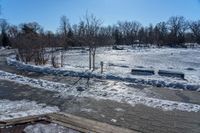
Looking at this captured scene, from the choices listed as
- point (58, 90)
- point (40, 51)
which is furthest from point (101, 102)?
point (40, 51)

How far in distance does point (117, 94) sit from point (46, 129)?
500 cm

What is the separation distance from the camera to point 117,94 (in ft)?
36.9

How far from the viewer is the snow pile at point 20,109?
821 centimetres

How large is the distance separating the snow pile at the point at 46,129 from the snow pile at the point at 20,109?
4.43 ft

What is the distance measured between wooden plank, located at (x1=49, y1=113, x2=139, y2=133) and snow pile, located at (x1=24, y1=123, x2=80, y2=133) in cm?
22

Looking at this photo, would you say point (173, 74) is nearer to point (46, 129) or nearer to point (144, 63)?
point (144, 63)

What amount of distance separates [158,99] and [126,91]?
79.2 inches

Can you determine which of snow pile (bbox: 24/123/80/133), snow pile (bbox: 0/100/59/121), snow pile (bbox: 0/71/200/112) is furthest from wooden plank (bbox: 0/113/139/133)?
snow pile (bbox: 0/71/200/112)

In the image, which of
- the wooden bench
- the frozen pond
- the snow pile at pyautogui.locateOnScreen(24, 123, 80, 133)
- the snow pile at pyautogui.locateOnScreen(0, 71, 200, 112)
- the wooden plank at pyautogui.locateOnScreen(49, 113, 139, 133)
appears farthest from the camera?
the frozen pond

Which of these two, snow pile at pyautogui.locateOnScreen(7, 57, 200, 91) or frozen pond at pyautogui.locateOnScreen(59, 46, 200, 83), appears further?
frozen pond at pyautogui.locateOnScreen(59, 46, 200, 83)

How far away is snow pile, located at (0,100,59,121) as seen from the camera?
8.21 m

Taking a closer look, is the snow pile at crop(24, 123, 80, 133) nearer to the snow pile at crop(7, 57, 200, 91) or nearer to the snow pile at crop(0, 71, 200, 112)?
the snow pile at crop(0, 71, 200, 112)

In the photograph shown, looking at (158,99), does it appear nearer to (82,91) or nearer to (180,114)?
(180,114)

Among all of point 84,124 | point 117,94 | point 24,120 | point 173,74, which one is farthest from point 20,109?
point 173,74
